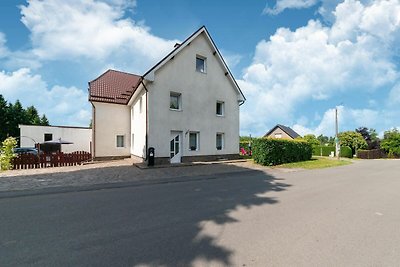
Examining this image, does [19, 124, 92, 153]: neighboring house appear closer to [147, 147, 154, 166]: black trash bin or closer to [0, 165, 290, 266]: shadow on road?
[147, 147, 154, 166]: black trash bin

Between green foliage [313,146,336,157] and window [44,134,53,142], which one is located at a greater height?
window [44,134,53,142]

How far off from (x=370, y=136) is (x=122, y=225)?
67906 millimetres

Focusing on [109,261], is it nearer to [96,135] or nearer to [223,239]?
[223,239]

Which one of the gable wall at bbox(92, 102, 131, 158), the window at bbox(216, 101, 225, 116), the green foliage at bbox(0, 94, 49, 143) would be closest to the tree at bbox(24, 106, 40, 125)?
the green foliage at bbox(0, 94, 49, 143)

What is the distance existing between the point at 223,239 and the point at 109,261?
189 cm

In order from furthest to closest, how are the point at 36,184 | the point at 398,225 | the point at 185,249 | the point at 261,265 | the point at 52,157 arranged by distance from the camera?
the point at 52,157 < the point at 36,184 < the point at 398,225 < the point at 185,249 < the point at 261,265

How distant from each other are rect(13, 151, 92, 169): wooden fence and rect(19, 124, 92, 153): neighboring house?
13.4 m

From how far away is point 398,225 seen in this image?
16.7 ft

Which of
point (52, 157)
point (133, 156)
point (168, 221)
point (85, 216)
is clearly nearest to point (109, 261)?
point (168, 221)

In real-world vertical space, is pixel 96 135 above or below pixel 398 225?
above

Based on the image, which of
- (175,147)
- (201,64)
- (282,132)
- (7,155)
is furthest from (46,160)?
(282,132)

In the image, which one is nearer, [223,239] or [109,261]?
[109,261]

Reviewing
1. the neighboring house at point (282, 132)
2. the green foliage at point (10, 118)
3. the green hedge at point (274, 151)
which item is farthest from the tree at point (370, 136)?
the green foliage at point (10, 118)

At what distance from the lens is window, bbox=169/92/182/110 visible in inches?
697
